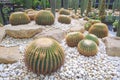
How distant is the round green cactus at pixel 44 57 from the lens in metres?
3.32

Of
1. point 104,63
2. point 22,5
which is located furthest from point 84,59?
point 22,5

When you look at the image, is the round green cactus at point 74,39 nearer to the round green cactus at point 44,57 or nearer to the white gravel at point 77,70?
the white gravel at point 77,70

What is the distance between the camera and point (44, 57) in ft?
10.8

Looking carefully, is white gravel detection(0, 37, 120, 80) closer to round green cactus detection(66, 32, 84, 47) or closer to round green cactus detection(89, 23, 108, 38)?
round green cactus detection(66, 32, 84, 47)

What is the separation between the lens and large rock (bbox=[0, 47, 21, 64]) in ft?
12.7

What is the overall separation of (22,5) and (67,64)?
9.45 m

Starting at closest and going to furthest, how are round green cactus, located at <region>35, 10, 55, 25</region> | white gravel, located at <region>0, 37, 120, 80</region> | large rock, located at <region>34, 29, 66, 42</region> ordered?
white gravel, located at <region>0, 37, 120, 80</region> → large rock, located at <region>34, 29, 66, 42</region> → round green cactus, located at <region>35, 10, 55, 25</region>

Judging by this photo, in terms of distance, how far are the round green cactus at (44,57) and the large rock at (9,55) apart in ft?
1.85

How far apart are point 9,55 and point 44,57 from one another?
1.03 meters

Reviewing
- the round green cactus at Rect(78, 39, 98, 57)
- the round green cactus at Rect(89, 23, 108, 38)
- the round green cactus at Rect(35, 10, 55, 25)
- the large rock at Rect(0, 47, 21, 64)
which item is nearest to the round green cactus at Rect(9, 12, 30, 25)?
the round green cactus at Rect(35, 10, 55, 25)

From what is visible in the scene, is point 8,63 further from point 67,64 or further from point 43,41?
point 67,64

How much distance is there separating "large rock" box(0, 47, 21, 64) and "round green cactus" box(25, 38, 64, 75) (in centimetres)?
56

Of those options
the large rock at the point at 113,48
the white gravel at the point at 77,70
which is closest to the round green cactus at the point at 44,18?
the white gravel at the point at 77,70

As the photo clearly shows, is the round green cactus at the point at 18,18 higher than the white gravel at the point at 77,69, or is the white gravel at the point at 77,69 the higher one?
the round green cactus at the point at 18,18
